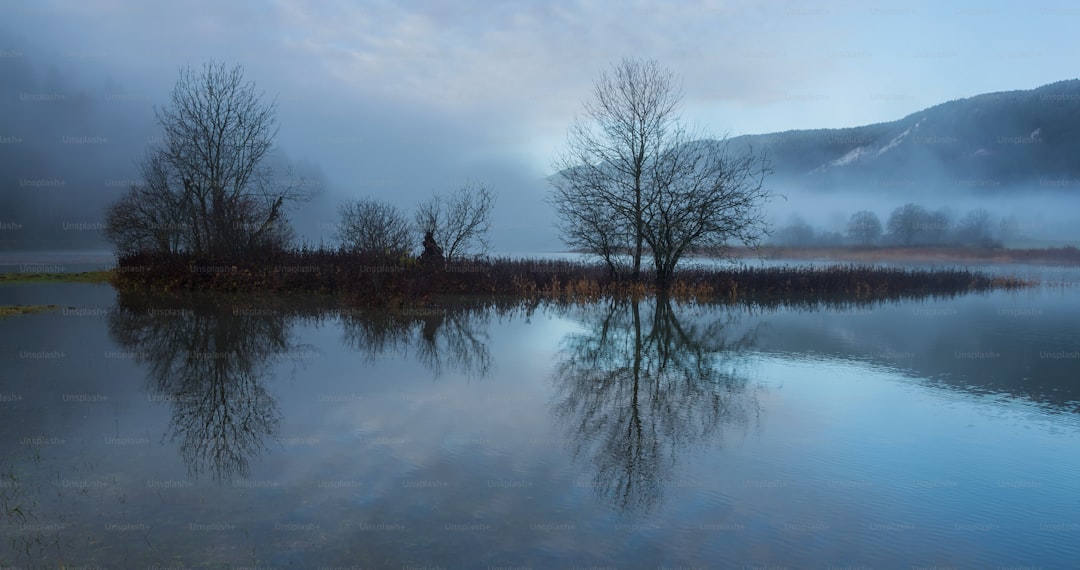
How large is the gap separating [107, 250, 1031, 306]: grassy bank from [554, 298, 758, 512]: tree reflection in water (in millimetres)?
8950

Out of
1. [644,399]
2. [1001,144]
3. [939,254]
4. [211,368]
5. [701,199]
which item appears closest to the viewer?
[644,399]

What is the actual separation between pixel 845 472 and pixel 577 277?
2089cm

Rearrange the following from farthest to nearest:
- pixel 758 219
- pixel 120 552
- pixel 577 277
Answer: pixel 577 277, pixel 758 219, pixel 120 552

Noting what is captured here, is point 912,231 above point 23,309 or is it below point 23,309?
above

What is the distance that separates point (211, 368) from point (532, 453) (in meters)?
6.56

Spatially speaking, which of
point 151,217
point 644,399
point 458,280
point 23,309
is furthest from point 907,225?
point 23,309

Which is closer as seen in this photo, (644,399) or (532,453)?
(532,453)

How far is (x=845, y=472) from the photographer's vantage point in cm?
597

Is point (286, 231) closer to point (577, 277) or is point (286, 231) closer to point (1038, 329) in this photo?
point (577, 277)

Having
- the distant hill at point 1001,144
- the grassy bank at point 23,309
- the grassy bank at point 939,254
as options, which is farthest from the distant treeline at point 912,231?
the grassy bank at point 23,309

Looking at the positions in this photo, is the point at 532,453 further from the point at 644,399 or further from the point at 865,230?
the point at 865,230

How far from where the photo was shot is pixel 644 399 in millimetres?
8648

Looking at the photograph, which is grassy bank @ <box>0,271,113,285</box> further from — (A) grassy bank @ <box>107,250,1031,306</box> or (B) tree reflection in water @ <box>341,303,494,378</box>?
(B) tree reflection in water @ <box>341,303,494,378</box>

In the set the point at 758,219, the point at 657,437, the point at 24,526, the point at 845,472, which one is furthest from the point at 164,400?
the point at 758,219
